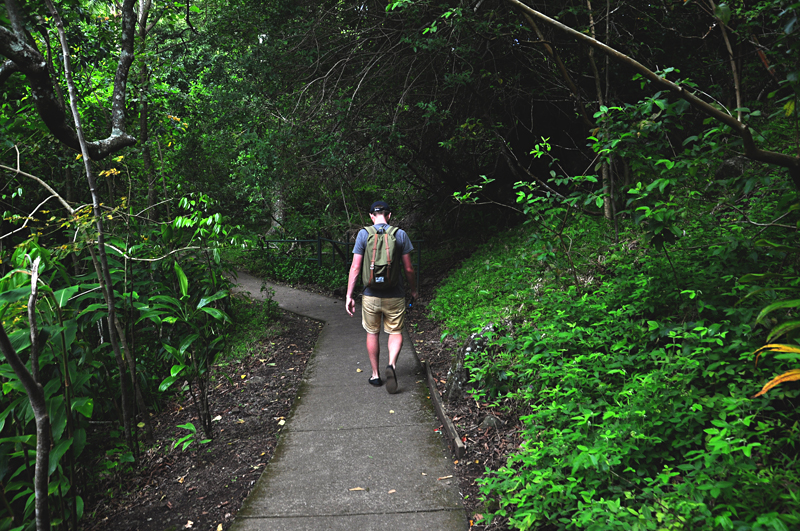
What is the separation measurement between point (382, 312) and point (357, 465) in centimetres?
175

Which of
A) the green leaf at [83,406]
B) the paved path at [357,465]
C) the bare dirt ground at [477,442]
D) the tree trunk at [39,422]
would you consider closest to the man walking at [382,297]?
the paved path at [357,465]

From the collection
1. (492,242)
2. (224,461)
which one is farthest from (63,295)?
(492,242)

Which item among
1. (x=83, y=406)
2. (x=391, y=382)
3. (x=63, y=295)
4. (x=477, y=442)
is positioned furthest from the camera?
(x=391, y=382)

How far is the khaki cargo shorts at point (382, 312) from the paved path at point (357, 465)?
657 millimetres

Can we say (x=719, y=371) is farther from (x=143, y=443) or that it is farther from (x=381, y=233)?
(x=143, y=443)

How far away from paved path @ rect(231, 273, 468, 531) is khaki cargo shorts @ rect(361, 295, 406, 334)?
2.16ft

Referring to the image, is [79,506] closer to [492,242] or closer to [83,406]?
[83,406]

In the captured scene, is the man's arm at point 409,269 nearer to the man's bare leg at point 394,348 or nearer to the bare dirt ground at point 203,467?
the man's bare leg at point 394,348

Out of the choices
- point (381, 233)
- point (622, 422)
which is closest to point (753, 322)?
point (622, 422)

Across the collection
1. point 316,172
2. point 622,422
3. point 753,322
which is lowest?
point 622,422

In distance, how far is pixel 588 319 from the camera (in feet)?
13.4

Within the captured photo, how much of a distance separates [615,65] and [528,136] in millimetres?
3389

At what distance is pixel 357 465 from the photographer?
3676 mm

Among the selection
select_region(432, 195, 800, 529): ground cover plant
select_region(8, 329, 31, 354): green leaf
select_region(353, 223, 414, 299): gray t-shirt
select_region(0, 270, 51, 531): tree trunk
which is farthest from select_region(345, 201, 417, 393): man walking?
select_region(0, 270, 51, 531): tree trunk
